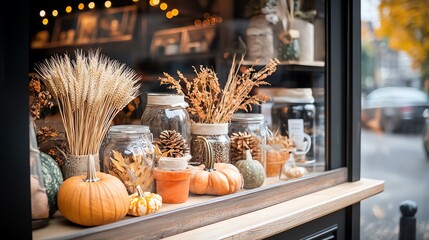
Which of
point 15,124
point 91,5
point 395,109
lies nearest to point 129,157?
point 15,124

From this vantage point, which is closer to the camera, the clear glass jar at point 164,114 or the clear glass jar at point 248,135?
the clear glass jar at point 164,114

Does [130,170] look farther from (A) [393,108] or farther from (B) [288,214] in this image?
(A) [393,108]

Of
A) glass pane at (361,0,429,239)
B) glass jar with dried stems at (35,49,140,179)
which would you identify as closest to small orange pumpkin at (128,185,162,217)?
glass jar with dried stems at (35,49,140,179)

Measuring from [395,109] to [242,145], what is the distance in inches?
306

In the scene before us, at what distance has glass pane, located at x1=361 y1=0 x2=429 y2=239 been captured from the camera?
5394 millimetres

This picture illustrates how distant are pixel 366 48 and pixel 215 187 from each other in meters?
9.16

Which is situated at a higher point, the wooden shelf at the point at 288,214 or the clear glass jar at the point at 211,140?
the clear glass jar at the point at 211,140

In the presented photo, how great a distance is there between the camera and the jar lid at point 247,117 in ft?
5.75

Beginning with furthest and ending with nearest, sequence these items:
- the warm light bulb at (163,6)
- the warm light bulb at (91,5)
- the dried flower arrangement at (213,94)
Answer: the warm light bulb at (163,6), the warm light bulb at (91,5), the dried flower arrangement at (213,94)

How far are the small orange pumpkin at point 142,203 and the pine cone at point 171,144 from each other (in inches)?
8.5

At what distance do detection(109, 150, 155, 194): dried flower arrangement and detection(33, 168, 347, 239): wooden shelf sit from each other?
3.9 inches

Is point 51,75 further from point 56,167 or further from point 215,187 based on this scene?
point 215,187

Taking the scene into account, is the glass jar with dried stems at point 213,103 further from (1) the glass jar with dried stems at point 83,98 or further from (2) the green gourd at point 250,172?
(1) the glass jar with dried stems at point 83,98

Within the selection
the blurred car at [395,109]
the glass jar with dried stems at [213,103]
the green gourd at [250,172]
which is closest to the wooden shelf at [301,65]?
the glass jar with dried stems at [213,103]
